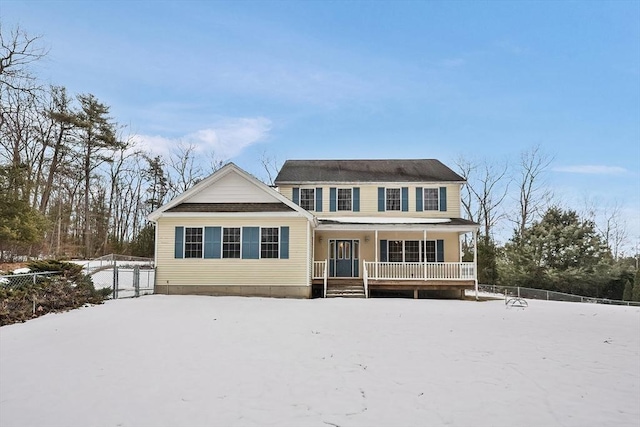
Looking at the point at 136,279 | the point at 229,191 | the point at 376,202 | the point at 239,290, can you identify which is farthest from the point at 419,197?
the point at 136,279

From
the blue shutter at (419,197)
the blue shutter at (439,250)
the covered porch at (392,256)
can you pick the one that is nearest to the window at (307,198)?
the covered porch at (392,256)

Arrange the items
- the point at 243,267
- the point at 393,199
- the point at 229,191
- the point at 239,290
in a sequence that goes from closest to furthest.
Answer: the point at 239,290, the point at 243,267, the point at 229,191, the point at 393,199

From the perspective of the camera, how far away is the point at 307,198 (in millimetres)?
21281

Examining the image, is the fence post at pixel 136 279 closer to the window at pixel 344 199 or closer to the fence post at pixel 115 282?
the fence post at pixel 115 282

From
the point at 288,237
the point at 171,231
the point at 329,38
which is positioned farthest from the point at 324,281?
the point at 329,38

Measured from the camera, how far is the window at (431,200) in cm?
2097

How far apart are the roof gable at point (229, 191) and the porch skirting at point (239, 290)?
3.27m

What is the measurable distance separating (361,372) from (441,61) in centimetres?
1678

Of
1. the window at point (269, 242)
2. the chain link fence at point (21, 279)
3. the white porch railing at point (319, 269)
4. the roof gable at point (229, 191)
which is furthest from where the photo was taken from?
the white porch railing at point (319, 269)

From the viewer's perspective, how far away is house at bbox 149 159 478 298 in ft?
54.0

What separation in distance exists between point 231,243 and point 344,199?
7.02 m

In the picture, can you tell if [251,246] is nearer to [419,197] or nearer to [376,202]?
[376,202]

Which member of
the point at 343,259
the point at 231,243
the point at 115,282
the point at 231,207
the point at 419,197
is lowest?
the point at 115,282

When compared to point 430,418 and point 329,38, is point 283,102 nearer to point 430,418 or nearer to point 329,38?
point 329,38
